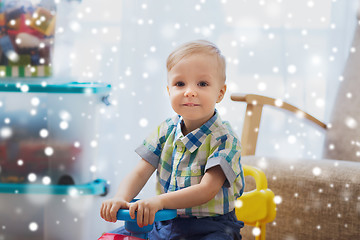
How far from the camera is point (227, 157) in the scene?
68cm

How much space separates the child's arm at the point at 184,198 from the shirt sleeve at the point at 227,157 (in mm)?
12

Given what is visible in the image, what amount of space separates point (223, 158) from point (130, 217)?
188 mm

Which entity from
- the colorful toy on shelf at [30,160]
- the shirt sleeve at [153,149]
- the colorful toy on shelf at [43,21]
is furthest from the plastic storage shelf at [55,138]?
the shirt sleeve at [153,149]

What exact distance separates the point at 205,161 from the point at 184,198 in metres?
0.10

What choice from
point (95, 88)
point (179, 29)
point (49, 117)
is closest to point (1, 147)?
point (49, 117)

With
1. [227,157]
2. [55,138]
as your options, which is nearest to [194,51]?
[227,157]

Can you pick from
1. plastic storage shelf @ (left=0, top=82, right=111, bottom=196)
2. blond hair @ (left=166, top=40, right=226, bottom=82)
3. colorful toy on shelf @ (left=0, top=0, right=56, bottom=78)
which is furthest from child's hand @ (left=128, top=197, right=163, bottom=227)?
colorful toy on shelf @ (left=0, top=0, right=56, bottom=78)

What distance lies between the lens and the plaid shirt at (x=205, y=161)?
0.69 m

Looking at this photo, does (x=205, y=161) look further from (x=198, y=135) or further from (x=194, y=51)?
(x=194, y=51)

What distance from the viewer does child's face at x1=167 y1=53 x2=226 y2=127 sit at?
26.9 inches

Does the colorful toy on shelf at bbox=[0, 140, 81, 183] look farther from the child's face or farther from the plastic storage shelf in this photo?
the child's face

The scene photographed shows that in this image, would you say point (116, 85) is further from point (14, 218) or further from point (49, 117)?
point (14, 218)

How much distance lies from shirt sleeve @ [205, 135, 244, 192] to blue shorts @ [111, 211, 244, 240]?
0.07 metres

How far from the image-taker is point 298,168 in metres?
1.01
